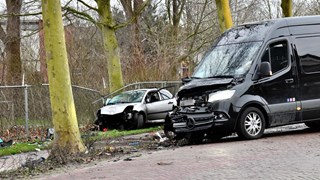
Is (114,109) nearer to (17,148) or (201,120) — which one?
(17,148)

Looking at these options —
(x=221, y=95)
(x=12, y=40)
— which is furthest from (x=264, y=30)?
(x=12, y=40)

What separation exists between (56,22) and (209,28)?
23291 mm


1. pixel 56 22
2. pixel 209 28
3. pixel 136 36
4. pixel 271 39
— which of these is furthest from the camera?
pixel 209 28

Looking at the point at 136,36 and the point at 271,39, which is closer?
the point at 271,39

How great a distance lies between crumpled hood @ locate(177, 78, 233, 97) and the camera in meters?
11.8

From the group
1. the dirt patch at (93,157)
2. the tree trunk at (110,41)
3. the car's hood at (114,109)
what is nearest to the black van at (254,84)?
the dirt patch at (93,157)

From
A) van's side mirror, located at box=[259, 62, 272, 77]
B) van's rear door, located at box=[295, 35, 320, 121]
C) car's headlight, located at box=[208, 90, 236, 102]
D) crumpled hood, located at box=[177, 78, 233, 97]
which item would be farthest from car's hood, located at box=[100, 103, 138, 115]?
van's rear door, located at box=[295, 35, 320, 121]

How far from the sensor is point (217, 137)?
12.5 metres

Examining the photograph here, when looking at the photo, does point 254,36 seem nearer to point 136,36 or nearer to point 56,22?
point 56,22

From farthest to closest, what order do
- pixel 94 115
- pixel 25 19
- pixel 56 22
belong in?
pixel 25 19 < pixel 94 115 < pixel 56 22

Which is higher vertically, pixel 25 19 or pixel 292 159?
pixel 25 19

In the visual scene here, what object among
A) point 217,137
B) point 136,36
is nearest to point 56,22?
point 217,137

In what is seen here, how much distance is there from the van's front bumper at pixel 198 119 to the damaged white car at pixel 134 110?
504cm

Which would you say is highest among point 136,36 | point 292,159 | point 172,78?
point 136,36
